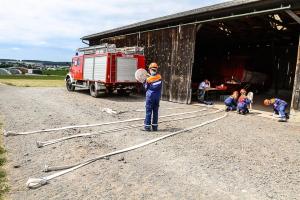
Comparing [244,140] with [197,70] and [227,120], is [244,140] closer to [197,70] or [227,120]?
[227,120]

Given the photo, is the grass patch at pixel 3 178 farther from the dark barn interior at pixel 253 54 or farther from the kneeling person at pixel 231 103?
the dark barn interior at pixel 253 54

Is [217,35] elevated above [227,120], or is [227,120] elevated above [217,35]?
[217,35]

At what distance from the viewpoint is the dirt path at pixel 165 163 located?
150 inches

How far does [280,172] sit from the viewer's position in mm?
4598

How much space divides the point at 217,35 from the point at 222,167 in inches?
573

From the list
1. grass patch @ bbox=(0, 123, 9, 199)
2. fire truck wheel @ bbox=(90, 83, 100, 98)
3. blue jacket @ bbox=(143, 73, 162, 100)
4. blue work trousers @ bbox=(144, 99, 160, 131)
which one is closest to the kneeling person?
blue work trousers @ bbox=(144, 99, 160, 131)

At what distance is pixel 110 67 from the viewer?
13.5 m

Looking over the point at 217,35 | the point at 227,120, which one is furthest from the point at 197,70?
the point at 227,120

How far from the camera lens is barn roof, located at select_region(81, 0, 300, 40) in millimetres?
9422

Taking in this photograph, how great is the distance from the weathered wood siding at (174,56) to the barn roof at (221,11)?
0.50m

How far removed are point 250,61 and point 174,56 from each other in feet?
23.1

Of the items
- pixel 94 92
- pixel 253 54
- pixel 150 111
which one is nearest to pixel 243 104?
pixel 150 111

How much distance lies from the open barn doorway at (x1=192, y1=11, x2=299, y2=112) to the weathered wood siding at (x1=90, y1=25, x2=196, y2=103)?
183 cm

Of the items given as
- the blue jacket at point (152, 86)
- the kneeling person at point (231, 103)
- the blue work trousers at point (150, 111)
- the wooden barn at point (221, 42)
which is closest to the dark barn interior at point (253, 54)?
the wooden barn at point (221, 42)
